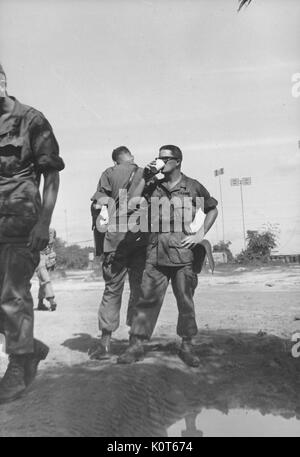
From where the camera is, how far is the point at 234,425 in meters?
3.01

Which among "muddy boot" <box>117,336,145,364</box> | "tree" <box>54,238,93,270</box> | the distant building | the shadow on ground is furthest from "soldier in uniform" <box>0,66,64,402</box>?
"tree" <box>54,238,93,270</box>

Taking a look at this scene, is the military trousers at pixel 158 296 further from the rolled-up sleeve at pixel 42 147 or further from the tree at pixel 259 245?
the tree at pixel 259 245

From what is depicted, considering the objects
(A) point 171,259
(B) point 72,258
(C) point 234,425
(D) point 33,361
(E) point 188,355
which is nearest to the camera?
(C) point 234,425

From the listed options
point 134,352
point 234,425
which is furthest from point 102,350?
point 234,425

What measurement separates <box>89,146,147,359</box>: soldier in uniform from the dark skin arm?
0.99m

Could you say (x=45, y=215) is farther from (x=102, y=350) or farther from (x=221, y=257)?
(x=221, y=257)

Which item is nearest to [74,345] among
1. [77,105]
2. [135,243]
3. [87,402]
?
[135,243]

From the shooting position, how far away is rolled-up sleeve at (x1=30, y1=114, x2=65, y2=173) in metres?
3.42

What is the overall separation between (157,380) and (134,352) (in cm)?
52

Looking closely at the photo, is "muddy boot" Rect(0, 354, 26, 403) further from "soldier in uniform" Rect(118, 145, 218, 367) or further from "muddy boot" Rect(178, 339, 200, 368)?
"muddy boot" Rect(178, 339, 200, 368)

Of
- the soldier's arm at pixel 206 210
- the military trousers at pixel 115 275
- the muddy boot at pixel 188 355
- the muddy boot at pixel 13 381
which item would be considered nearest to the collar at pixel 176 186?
the soldier's arm at pixel 206 210

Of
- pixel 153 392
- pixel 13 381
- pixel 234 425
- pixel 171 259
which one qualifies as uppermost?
pixel 171 259

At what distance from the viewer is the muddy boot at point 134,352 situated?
13.1 ft

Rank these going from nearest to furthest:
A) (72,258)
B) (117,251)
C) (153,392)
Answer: (153,392), (117,251), (72,258)
